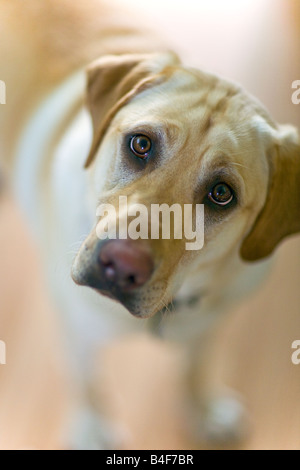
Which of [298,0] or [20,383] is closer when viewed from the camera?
[298,0]

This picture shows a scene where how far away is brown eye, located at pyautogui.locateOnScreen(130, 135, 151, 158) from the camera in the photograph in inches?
38.0

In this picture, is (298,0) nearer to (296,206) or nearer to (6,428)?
(296,206)

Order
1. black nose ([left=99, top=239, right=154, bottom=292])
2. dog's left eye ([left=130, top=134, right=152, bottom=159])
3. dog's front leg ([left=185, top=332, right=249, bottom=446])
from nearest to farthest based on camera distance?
black nose ([left=99, top=239, right=154, bottom=292]) < dog's left eye ([left=130, top=134, right=152, bottom=159]) < dog's front leg ([left=185, top=332, right=249, bottom=446])

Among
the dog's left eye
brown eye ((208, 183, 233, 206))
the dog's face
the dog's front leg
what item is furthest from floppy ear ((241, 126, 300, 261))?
the dog's front leg

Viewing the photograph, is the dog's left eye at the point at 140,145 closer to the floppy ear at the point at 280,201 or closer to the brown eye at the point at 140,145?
the brown eye at the point at 140,145

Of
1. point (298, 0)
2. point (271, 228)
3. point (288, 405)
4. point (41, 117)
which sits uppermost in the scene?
point (298, 0)

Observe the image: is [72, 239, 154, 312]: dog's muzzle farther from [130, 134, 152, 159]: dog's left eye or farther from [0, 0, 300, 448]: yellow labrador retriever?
[130, 134, 152, 159]: dog's left eye

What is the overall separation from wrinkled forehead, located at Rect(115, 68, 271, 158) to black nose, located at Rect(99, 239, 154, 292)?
22 cm

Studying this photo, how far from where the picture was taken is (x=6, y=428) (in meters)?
1.48

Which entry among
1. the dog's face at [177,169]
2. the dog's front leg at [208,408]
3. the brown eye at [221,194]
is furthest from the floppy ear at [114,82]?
the dog's front leg at [208,408]

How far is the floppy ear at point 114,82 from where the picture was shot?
3.41 feet

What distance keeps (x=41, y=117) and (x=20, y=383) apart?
787 mm
